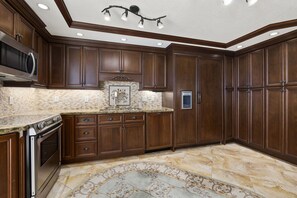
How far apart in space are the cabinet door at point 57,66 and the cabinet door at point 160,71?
200 centimetres

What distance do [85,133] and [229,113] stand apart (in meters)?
3.51

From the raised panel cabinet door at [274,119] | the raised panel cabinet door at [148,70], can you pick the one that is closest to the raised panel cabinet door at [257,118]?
the raised panel cabinet door at [274,119]

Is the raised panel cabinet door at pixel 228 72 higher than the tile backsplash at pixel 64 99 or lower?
higher

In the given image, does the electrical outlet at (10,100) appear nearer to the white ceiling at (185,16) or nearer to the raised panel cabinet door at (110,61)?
the white ceiling at (185,16)

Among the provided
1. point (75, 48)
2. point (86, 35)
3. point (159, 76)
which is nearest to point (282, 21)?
point (159, 76)

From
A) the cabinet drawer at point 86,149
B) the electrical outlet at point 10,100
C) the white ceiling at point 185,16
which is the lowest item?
the cabinet drawer at point 86,149

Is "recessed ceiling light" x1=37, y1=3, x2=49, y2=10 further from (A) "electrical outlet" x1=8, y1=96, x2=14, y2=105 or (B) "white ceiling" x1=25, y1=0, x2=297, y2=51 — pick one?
(A) "electrical outlet" x1=8, y1=96, x2=14, y2=105

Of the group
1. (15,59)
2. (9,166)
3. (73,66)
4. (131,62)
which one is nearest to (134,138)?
(131,62)

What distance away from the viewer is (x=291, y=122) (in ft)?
9.23

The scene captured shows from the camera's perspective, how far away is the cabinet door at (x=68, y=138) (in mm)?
2740

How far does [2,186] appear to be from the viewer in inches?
51.8

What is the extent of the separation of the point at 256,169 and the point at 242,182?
630 mm

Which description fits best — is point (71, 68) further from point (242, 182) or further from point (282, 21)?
point (282, 21)

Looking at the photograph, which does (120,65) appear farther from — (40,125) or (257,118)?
(257,118)
